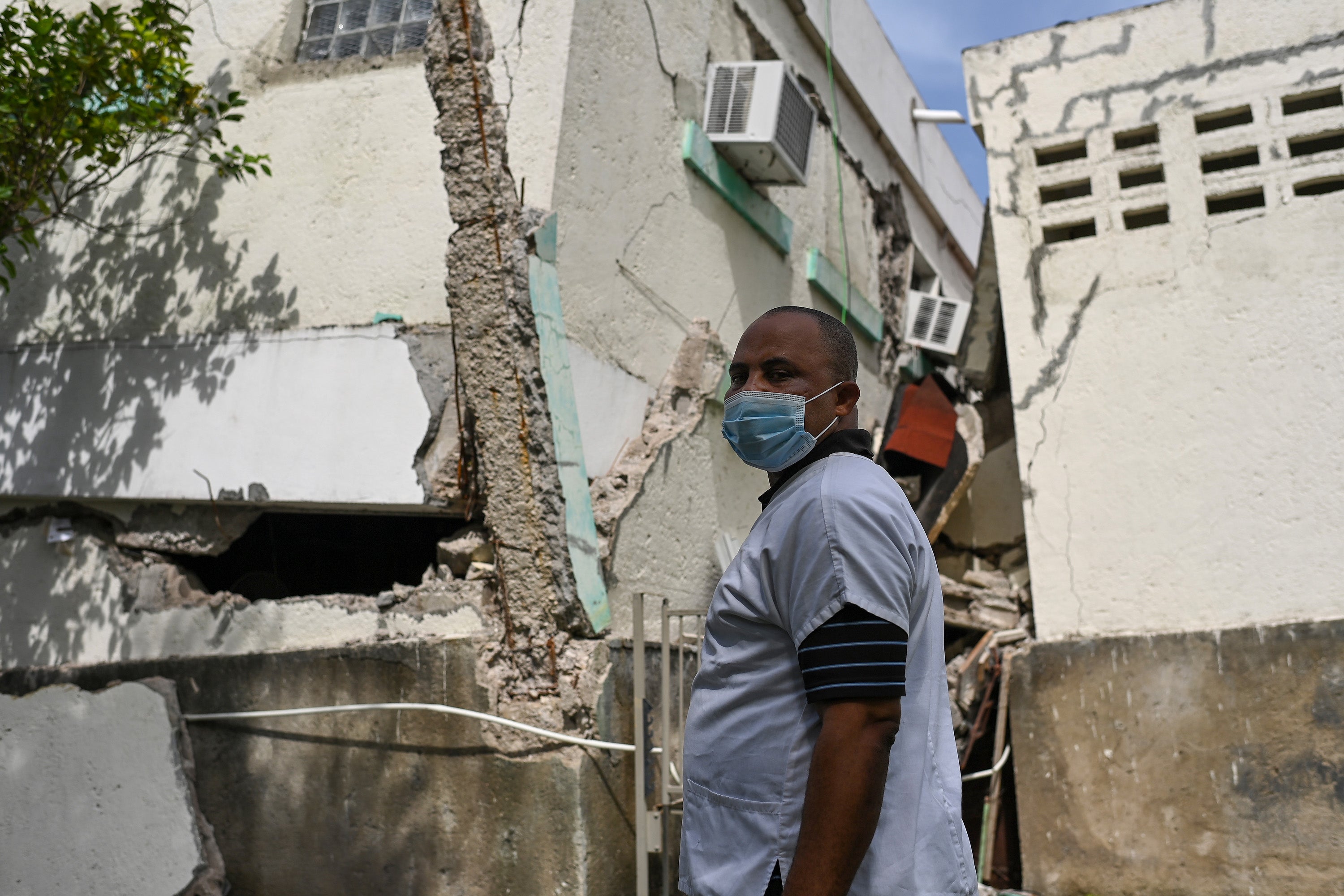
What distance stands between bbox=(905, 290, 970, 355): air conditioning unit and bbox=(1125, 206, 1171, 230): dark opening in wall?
96.2 inches

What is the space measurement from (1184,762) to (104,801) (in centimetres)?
449

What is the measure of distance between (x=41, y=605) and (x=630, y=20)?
12.8 feet

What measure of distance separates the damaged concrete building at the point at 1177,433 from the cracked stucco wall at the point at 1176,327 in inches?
0.4

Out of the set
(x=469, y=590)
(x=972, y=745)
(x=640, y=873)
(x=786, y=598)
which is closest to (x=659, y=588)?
(x=469, y=590)

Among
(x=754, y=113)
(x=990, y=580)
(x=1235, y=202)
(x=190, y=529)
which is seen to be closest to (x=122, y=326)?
(x=190, y=529)

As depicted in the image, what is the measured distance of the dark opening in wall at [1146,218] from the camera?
5512 millimetres

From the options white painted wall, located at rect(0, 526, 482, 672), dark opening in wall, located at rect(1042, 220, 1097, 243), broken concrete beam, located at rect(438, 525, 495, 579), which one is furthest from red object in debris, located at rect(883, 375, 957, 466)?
white painted wall, located at rect(0, 526, 482, 672)

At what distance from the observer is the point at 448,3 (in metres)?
4.14

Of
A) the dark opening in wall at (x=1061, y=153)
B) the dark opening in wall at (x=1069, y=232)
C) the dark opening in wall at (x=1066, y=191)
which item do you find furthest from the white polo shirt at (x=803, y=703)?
the dark opening in wall at (x=1061, y=153)

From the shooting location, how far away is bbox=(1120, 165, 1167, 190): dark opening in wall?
557 centimetres

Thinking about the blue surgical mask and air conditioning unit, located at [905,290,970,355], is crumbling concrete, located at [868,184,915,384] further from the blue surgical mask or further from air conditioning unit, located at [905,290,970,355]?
the blue surgical mask

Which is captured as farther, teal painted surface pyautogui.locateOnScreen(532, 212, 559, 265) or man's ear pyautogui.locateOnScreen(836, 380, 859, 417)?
teal painted surface pyautogui.locateOnScreen(532, 212, 559, 265)

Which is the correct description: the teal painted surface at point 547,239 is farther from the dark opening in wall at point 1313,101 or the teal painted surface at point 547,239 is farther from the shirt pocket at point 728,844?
the dark opening in wall at point 1313,101

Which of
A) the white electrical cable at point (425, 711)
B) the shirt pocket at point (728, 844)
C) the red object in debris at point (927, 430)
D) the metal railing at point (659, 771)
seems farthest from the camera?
the red object in debris at point (927, 430)
